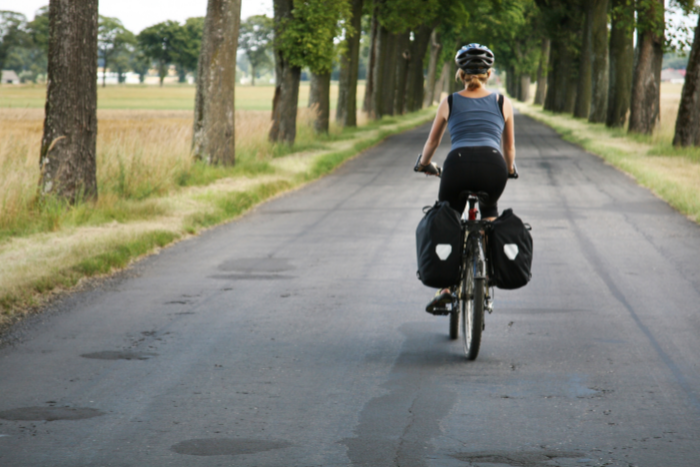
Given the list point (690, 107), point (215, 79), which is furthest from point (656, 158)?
point (215, 79)

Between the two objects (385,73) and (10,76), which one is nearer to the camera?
(385,73)

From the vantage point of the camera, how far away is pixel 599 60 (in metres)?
37.5

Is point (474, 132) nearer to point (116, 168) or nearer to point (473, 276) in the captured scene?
point (473, 276)

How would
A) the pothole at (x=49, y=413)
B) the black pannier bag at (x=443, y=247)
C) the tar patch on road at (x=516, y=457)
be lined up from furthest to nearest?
the black pannier bag at (x=443, y=247)
the pothole at (x=49, y=413)
the tar patch on road at (x=516, y=457)

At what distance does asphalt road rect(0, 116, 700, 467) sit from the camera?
13.4 ft

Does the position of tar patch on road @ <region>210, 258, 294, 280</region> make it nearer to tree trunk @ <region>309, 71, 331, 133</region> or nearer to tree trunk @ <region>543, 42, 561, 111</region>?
tree trunk @ <region>309, 71, 331, 133</region>

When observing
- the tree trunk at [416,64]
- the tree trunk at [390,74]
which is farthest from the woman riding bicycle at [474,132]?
the tree trunk at [416,64]

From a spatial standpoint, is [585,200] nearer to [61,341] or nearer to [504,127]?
[504,127]

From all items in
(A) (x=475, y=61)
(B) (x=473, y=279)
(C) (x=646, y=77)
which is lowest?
(B) (x=473, y=279)

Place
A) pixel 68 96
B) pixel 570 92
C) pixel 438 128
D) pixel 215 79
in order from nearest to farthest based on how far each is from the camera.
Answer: pixel 438 128 → pixel 68 96 → pixel 215 79 → pixel 570 92

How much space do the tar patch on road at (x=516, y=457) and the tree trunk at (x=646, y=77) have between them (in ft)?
85.5

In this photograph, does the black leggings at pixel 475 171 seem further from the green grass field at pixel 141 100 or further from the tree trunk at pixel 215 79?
the green grass field at pixel 141 100

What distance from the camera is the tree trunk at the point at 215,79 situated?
1723 centimetres

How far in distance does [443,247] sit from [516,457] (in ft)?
6.27
